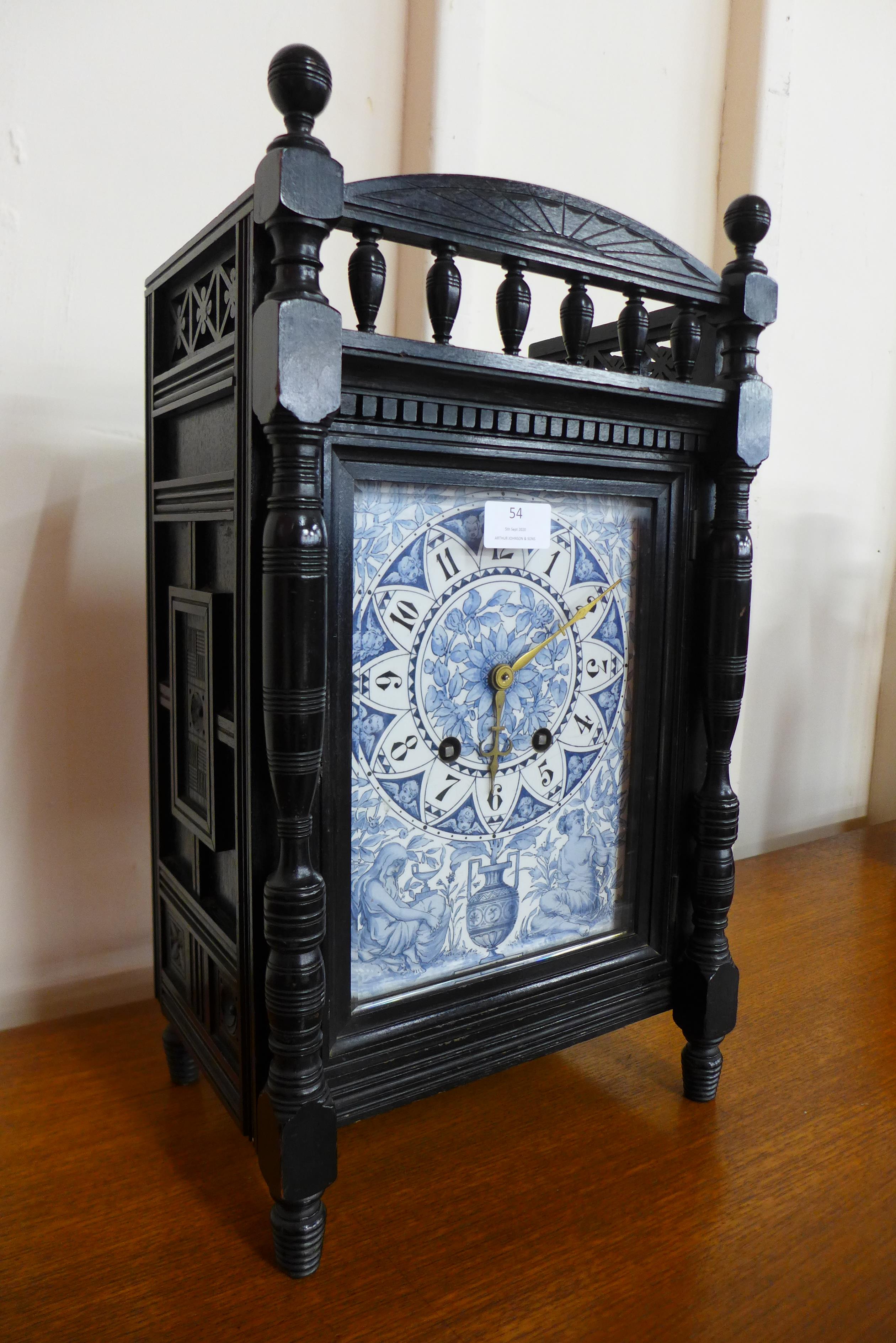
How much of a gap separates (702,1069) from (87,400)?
1148mm

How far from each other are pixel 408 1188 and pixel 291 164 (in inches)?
37.6

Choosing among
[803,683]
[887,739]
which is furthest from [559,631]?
[887,739]

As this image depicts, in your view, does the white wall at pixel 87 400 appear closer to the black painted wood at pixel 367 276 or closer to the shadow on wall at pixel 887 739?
the black painted wood at pixel 367 276

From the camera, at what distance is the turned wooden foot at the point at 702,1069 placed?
3.76 feet

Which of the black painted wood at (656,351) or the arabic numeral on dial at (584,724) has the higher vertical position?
the black painted wood at (656,351)

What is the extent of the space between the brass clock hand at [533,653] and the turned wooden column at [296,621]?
217 mm

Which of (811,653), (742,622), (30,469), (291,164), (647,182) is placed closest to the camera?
(291,164)

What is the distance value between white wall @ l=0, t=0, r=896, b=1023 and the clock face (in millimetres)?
586

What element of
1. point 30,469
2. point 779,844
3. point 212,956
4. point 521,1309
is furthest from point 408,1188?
point 779,844

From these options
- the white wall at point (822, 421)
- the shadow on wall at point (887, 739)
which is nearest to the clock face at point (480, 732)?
the white wall at point (822, 421)

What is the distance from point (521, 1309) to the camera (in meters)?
0.82

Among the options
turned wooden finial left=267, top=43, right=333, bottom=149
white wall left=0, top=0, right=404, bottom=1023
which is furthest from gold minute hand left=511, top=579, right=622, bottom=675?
white wall left=0, top=0, right=404, bottom=1023

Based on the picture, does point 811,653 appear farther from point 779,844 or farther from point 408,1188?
point 408,1188

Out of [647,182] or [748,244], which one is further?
[647,182]
